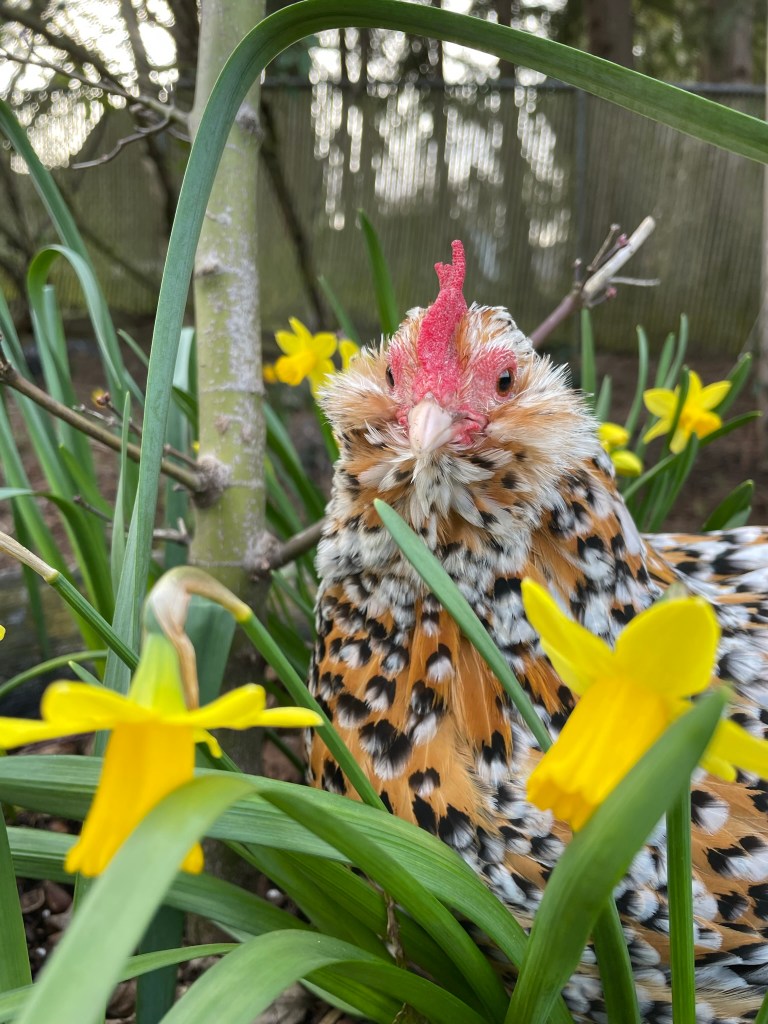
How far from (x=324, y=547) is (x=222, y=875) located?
1.52ft

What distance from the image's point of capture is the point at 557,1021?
2.07ft

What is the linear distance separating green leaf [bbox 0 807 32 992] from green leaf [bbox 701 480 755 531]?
4.61 ft

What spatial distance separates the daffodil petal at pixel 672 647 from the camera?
30 cm

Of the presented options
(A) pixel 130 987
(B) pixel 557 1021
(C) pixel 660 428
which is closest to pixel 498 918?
(B) pixel 557 1021

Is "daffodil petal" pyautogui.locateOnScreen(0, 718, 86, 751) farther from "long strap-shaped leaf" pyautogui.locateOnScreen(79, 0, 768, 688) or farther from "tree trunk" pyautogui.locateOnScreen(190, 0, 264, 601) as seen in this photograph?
"tree trunk" pyautogui.locateOnScreen(190, 0, 264, 601)

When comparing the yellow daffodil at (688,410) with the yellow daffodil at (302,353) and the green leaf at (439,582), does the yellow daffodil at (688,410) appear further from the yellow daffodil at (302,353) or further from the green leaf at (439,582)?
the green leaf at (439,582)

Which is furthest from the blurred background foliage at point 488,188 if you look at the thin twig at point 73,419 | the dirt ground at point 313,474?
the thin twig at point 73,419

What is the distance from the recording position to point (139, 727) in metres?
0.31

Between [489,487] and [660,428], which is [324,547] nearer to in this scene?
[489,487]

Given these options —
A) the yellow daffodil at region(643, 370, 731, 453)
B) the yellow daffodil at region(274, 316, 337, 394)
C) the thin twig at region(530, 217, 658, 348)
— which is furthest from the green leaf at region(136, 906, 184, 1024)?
the yellow daffodil at region(643, 370, 731, 453)

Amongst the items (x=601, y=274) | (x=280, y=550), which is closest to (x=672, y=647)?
(x=280, y=550)

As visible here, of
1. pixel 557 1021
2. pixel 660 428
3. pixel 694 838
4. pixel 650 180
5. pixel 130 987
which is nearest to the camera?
pixel 557 1021

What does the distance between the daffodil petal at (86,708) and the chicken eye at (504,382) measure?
61 cm

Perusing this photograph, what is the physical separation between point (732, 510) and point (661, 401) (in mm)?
315
